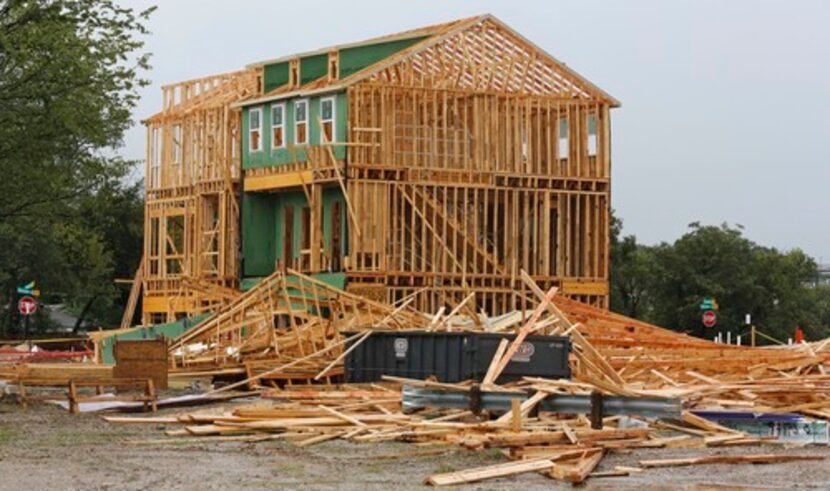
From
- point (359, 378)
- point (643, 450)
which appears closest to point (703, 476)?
point (643, 450)

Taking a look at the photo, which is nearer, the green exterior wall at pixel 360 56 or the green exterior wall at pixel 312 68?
the green exterior wall at pixel 360 56

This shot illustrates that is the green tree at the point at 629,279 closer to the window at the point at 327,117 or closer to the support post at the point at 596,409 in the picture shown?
the window at the point at 327,117

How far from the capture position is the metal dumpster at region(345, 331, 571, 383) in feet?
98.8

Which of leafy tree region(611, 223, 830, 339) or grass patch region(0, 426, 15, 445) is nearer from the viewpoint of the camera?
grass patch region(0, 426, 15, 445)

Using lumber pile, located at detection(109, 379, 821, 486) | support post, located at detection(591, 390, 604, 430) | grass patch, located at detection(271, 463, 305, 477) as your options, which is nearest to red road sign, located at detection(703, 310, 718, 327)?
lumber pile, located at detection(109, 379, 821, 486)

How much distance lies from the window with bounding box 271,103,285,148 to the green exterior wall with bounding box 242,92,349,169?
12cm

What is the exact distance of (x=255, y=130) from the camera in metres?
56.0

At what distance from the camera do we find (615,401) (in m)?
23.4

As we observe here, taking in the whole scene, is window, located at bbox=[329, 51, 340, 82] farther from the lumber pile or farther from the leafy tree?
the leafy tree

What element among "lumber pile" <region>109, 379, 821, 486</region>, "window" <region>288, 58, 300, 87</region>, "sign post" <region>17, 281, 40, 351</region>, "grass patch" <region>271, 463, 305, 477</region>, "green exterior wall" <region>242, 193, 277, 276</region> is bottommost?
"grass patch" <region>271, 463, 305, 477</region>

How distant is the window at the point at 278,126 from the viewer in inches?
2156

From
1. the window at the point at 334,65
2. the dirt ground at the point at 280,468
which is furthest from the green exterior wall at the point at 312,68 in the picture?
the dirt ground at the point at 280,468

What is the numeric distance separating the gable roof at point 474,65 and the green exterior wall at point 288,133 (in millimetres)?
374

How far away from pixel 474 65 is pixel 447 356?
2344 cm
